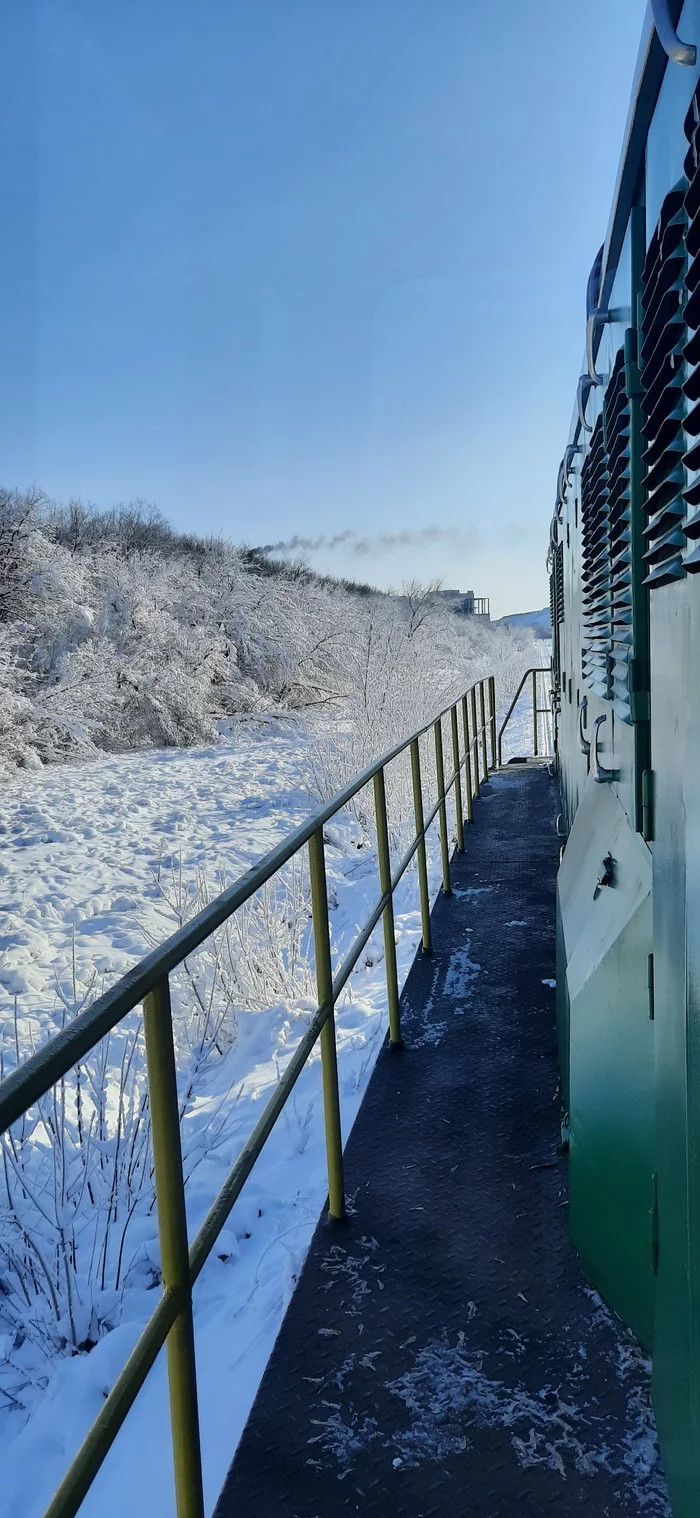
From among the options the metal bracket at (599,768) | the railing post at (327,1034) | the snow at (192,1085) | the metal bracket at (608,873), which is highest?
the metal bracket at (599,768)

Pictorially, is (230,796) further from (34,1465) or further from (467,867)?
(34,1465)

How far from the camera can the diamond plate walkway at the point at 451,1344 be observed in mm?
1471

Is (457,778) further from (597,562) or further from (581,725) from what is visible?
(597,562)

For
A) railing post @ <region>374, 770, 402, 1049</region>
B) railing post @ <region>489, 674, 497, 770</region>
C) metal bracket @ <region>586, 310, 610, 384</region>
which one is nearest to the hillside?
railing post @ <region>489, 674, 497, 770</region>

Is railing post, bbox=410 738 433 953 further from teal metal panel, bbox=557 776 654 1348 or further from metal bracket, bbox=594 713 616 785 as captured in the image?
teal metal panel, bbox=557 776 654 1348

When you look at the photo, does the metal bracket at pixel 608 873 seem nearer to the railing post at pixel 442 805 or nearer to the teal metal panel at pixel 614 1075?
the teal metal panel at pixel 614 1075

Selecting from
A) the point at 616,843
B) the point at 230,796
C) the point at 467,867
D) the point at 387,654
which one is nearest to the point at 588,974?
the point at 616,843

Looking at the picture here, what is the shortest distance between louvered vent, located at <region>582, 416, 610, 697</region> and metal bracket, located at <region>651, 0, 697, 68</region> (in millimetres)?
1111

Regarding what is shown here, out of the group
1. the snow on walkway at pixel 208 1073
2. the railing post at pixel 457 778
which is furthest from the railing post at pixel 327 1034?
the railing post at pixel 457 778

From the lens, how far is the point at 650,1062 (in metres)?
1.51

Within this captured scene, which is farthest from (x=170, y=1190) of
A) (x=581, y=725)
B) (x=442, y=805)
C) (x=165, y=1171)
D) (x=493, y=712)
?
(x=493, y=712)

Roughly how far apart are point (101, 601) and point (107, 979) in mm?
15924

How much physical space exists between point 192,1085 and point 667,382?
367cm

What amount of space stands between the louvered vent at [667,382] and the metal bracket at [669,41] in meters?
0.17
